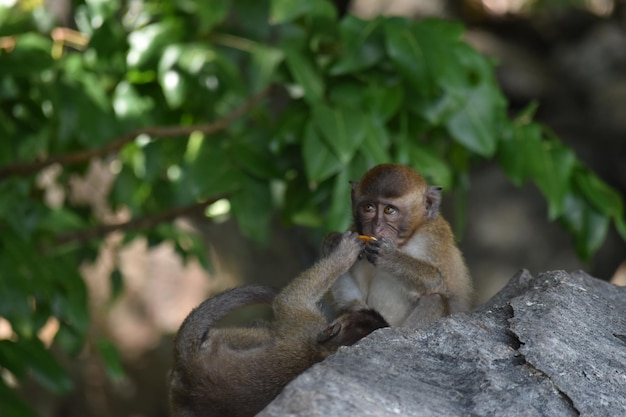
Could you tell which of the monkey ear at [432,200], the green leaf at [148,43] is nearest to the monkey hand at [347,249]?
the monkey ear at [432,200]

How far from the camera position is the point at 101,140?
556 cm

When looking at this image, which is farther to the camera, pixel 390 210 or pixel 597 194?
pixel 597 194

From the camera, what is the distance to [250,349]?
3.64 m

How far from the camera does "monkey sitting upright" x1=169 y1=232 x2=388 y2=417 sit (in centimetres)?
353

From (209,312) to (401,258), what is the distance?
104 centimetres

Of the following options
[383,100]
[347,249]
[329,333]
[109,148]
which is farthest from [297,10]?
[329,333]

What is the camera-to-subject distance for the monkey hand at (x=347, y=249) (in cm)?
398

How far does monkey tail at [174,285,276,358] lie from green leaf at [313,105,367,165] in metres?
1.19

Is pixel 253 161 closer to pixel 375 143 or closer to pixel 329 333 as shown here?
pixel 375 143

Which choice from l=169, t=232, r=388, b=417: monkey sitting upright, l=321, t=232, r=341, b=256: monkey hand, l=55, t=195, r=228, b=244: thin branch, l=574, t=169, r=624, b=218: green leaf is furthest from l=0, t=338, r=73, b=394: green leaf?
l=574, t=169, r=624, b=218: green leaf

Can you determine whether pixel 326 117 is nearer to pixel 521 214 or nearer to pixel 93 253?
pixel 93 253

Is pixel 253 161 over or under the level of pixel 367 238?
under

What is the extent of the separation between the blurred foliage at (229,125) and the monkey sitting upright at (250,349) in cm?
123

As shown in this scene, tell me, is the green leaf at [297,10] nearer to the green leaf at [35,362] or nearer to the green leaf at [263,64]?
the green leaf at [263,64]
